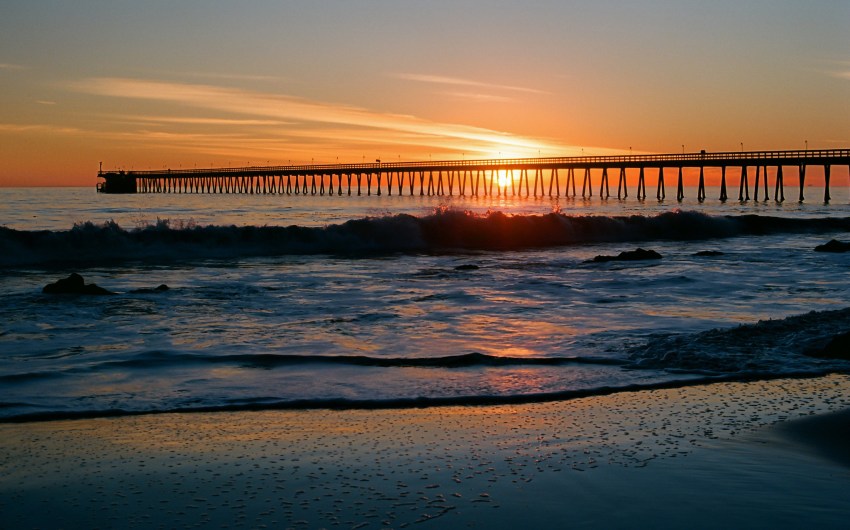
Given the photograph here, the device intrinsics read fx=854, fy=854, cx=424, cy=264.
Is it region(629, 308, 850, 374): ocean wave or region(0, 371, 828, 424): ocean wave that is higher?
region(629, 308, 850, 374): ocean wave

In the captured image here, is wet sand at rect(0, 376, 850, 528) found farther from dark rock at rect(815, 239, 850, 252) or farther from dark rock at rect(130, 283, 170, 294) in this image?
dark rock at rect(815, 239, 850, 252)

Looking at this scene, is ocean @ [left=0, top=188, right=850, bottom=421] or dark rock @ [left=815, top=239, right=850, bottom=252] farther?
dark rock @ [left=815, top=239, right=850, bottom=252]

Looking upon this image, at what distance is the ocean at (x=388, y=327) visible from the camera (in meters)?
6.98

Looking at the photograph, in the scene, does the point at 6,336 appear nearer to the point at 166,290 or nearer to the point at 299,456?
the point at 166,290

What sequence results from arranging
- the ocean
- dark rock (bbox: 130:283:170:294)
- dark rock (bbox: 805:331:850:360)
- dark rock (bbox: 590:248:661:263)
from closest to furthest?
the ocean, dark rock (bbox: 805:331:850:360), dark rock (bbox: 130:283:170:294), dark rock (bbox: 590:248:661:263)

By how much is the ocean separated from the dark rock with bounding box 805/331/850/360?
178 millimetres

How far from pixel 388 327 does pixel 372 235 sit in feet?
66.6

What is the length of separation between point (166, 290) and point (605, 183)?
78.1 metres

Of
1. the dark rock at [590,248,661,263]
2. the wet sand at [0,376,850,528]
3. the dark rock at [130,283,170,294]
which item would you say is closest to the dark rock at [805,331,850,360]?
the wet sand at [0,376,850,528]

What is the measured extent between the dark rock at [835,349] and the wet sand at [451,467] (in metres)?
1.62

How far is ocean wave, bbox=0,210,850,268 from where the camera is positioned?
950 inches

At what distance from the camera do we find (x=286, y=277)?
1794 cm

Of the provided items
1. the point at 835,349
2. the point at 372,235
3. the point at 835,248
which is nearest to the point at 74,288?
the point at 835,349

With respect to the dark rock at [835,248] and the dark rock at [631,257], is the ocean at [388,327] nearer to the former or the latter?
the dark rock at [631,257]
